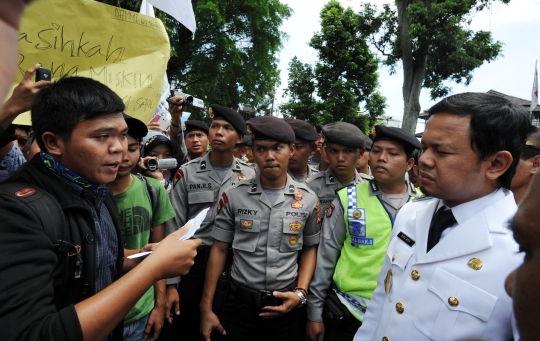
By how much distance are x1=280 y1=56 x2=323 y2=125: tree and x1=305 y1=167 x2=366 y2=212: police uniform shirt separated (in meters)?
18.0

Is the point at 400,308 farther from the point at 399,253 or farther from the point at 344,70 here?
the point at 344,70

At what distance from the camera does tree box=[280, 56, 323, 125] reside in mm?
22609

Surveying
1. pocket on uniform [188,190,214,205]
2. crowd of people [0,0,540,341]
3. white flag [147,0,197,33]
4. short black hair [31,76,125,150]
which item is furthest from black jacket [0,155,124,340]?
pocket on uniform [188,190,214,205]

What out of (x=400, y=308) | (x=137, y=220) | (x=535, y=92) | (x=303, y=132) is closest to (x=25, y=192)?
(x=137, y=220)

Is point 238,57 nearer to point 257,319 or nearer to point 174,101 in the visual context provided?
point 174,101

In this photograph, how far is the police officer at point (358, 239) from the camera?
231cm

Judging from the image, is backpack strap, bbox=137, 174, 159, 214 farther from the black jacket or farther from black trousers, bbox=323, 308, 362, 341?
black trousers, bbox=323, 308, 362, 341

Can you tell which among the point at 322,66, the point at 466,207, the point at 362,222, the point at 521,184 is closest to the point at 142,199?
the point at 362,222

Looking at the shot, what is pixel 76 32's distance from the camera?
2.06 meters

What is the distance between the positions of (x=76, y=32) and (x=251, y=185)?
1552mm

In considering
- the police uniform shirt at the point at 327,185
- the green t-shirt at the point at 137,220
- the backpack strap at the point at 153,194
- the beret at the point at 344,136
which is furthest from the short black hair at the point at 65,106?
the police uniform shirt at the point at 327,185

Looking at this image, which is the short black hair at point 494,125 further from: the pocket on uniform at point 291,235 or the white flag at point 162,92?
the white flag at point 162,92

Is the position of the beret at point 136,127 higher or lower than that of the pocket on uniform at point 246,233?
higher

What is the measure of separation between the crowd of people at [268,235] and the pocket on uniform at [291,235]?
0.03 ft
